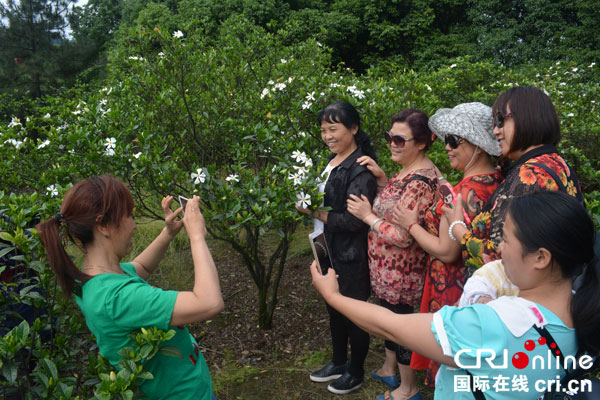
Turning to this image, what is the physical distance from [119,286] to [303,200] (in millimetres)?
1241

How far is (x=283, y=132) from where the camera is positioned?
12.1 ft

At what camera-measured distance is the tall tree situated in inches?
562

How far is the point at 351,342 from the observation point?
9.41 ft

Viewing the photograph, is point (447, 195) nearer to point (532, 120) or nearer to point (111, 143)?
point (532, 120)

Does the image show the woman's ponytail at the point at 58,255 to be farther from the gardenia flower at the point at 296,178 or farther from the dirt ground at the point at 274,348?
the dirt ground at the point at 274,348

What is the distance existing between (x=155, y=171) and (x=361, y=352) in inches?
74.1

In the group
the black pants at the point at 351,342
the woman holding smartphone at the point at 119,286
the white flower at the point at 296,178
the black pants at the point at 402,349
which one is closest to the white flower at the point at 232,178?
the white flower at the point at 296,178

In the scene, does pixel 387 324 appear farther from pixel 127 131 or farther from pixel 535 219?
pixel 127 131

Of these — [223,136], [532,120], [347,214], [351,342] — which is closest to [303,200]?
[347,214]

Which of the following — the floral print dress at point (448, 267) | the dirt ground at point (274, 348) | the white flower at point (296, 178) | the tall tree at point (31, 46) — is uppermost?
the tall tree at point (31, 46)

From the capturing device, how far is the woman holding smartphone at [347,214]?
8.88 feet

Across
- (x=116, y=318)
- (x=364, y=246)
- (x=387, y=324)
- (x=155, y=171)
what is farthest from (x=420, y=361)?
(x=155, y=171)

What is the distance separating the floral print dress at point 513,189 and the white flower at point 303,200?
932mm

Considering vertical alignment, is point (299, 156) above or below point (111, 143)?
below
